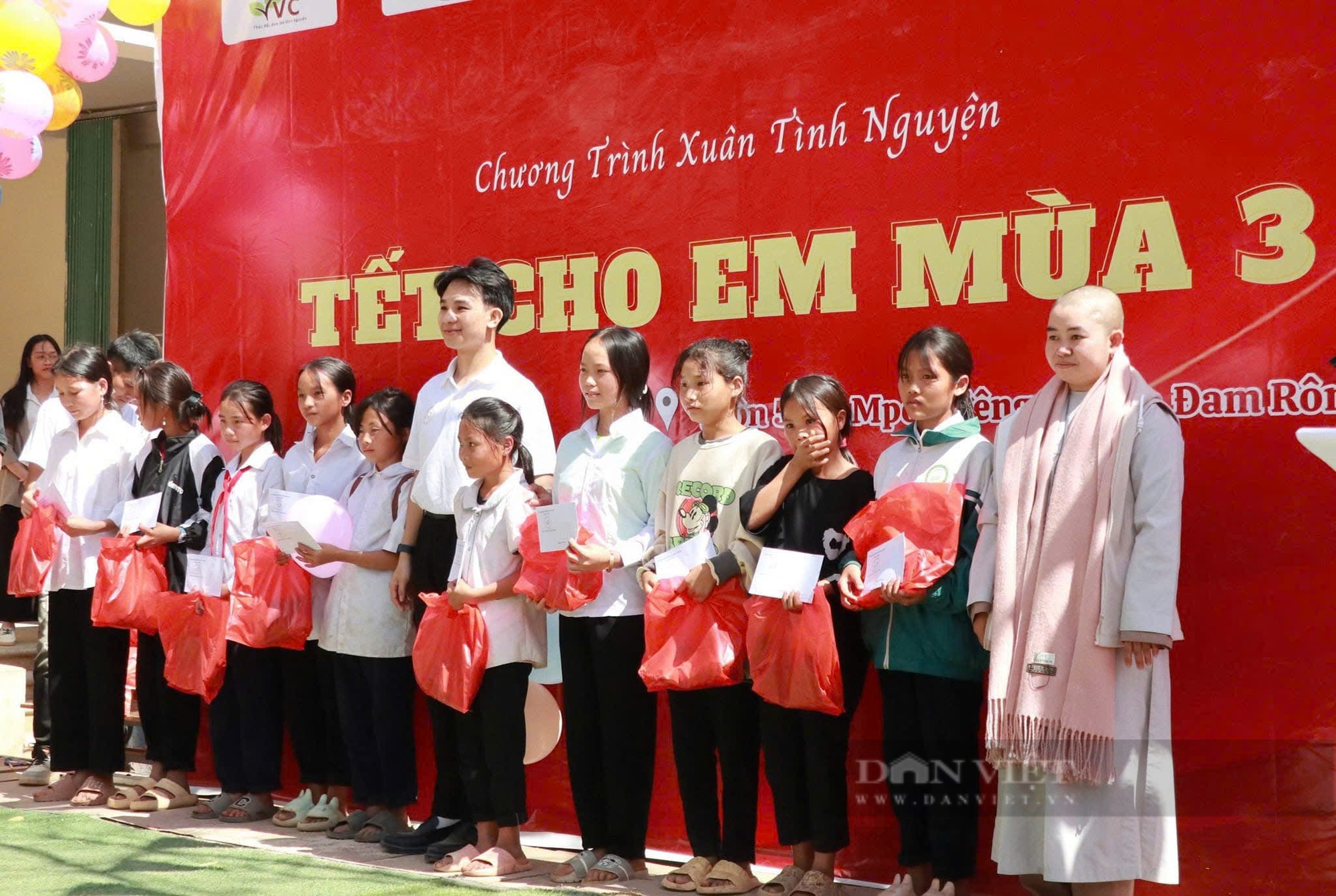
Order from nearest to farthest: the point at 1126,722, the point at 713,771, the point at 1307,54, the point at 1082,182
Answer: the point at 1126,722
the point at 1307,54
the point at 1082,182
the point at 713,771

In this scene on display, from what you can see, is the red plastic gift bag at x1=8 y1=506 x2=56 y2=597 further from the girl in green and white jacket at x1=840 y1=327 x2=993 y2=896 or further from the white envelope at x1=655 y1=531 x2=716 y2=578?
the girl in green and white jacket at x1=840 y1=327 x2=993 y2=896

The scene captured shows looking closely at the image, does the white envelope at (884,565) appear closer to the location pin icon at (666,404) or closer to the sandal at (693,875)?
the sandal at (693,875)

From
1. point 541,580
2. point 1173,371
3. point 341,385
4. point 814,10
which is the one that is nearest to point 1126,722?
point 1173,371

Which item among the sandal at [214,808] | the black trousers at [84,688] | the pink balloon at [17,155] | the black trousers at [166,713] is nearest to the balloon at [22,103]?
the pink balloon at [17,155]

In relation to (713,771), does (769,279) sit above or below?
above

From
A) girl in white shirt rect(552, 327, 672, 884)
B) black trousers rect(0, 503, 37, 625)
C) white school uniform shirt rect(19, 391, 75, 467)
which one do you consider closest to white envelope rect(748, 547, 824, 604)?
girl in white shirt rect(552, 327, 672, 884)

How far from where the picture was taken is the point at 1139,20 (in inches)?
172

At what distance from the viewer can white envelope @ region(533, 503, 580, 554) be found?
4.66 metres

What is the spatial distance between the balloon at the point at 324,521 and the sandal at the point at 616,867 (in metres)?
1.51

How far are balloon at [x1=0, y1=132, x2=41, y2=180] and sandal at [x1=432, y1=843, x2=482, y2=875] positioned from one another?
3341mm

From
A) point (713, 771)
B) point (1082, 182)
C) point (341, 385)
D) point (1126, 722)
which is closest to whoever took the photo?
point (1126, 722)

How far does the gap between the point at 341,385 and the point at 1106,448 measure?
10.2 ft

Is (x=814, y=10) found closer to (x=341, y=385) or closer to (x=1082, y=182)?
(x=1082, y=182)

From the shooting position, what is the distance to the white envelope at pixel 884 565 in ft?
13.6
